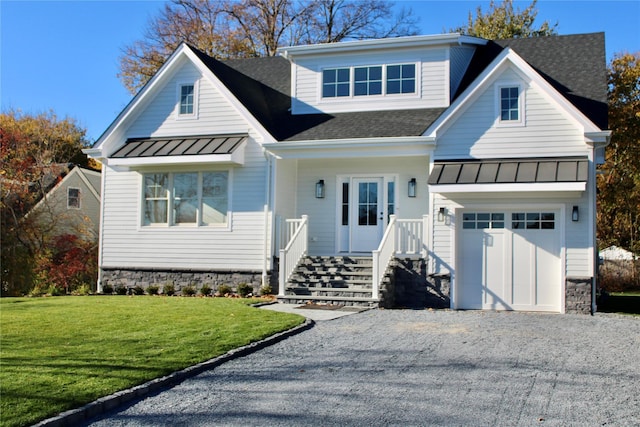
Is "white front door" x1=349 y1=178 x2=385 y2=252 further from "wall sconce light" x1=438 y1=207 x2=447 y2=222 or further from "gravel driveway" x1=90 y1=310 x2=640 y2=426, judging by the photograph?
"gravel driveway" x1=90 y1=310 x2=640 y2=426

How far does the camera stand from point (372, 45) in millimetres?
17625

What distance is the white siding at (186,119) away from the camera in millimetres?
17312

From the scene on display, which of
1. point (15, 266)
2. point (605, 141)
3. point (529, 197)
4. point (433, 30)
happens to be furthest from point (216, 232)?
point (433, 30)

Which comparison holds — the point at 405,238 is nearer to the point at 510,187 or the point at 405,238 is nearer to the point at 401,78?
the point at 510,187

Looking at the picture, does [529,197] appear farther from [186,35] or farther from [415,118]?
[186,35]

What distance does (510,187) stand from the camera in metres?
14.0

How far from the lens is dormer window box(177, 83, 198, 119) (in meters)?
17.7

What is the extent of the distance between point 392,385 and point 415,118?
35.8 ft

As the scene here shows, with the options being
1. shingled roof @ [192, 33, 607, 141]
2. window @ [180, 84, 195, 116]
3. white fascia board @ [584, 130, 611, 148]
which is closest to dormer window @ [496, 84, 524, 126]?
white fascia board @ [584, 130, 611, 148]

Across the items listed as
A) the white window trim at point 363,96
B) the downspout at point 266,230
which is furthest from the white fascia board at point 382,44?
A: the downspout at point 266,230

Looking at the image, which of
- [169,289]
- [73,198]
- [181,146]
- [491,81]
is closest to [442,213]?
[491,81]

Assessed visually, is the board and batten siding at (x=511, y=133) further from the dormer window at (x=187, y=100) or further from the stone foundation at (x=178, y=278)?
the dormer window at (x=187, y=100)

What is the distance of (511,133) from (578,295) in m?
3.93

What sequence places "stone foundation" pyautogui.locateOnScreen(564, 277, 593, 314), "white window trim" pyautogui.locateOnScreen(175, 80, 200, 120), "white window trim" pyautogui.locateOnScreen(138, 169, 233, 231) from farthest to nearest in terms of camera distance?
"white window trim" pyautogui.locateOnScreen(175, 80, 200, 120) < "white window trim" pyautogui.locateOnScreen(138, 169, 233, 231) < "stone foundation" pyautogui.locateOnScreen(564, 277, 593, 314)
